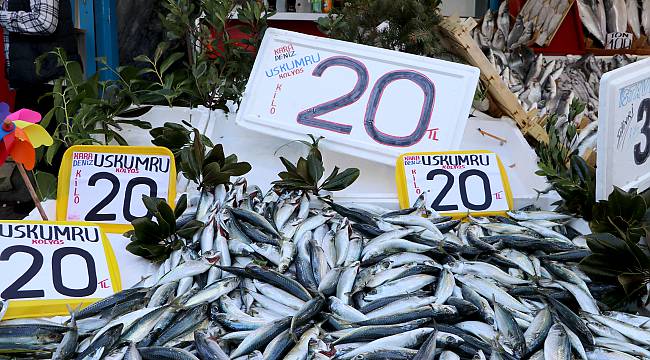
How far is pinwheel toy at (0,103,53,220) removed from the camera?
5.38 ft

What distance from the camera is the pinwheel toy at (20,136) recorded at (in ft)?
5.38

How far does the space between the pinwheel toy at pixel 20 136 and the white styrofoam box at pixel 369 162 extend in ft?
2.37

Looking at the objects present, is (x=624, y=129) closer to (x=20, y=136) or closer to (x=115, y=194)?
(x=115, y=194)

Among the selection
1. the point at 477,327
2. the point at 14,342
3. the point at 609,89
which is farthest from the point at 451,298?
the point at 14,342

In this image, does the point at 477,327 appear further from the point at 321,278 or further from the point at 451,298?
the point at 321,278

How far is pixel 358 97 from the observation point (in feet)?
7.53

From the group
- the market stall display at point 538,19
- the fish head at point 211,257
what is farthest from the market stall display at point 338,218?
the market stall display at point 538,19

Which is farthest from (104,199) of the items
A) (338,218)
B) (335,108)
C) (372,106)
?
(372,106)

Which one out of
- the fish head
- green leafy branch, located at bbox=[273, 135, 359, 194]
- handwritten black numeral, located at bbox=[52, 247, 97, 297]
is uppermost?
green leafy branch, located at bbox=[273, 135, 359, 194]

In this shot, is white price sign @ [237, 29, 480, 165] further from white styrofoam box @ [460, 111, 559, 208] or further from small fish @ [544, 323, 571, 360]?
small fish @ [544, 323, 571, 360]

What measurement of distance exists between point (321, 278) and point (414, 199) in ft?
2.00

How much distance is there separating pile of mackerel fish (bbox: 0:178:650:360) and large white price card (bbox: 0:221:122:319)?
0.21 ft

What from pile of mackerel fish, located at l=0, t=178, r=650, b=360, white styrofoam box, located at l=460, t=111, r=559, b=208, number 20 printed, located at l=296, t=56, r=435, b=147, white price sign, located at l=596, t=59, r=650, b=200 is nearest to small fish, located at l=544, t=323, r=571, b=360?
pile of mackerel fish, located at l=0, t=178, r=650, b=360

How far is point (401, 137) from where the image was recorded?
2219mm
